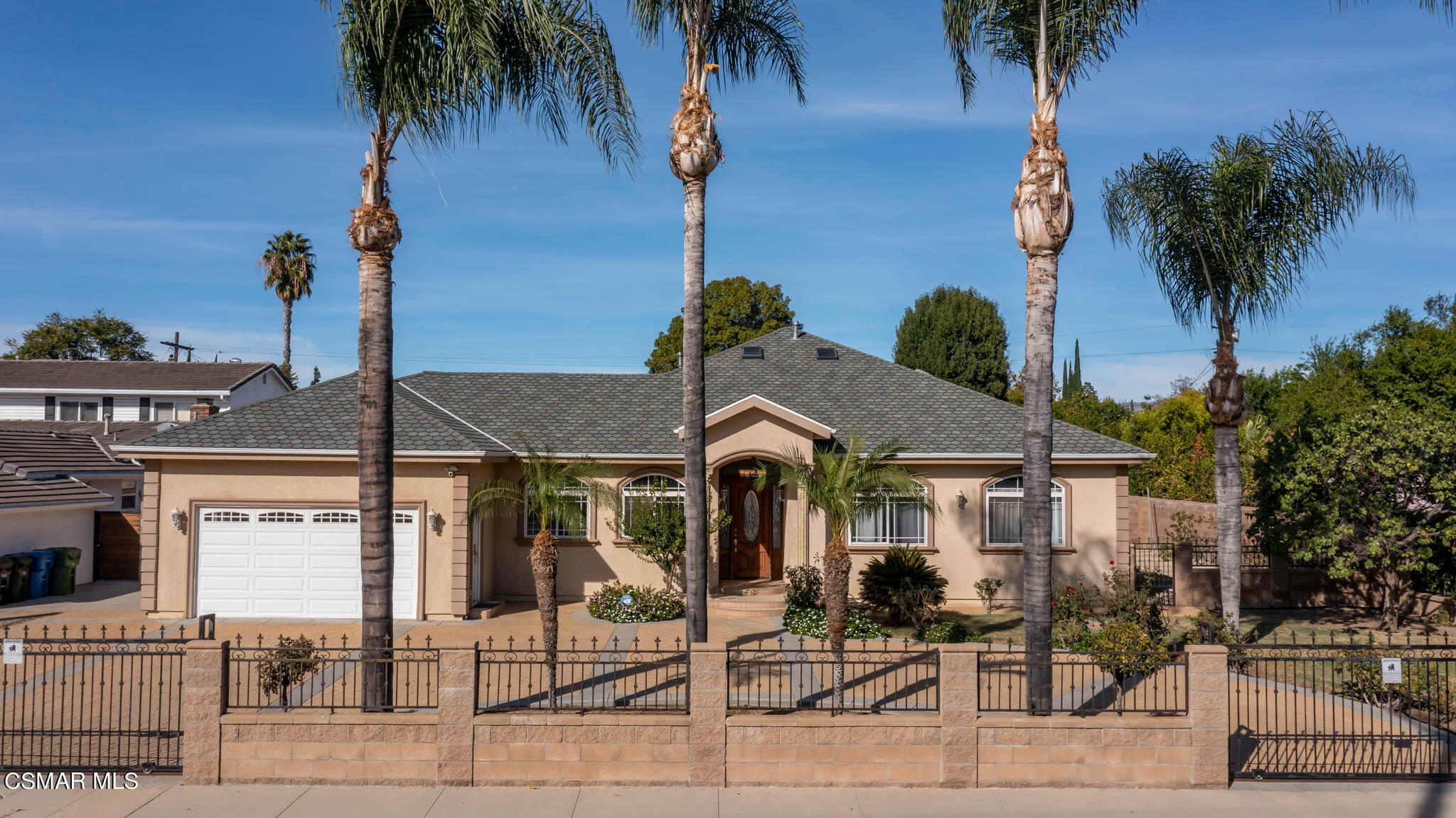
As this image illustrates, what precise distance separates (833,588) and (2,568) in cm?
1786

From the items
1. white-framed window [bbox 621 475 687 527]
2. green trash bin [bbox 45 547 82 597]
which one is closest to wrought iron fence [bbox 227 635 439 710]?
white-framed window [bbox 621 475 687 527]

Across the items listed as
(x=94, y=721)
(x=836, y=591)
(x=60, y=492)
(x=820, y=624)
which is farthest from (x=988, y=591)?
(x=60, y=492)

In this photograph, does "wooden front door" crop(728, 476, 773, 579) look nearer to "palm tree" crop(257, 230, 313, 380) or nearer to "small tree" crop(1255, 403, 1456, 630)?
"small tree" crop(1255, 403, 1456, 630)

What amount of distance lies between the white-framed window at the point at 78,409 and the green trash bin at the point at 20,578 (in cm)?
2358

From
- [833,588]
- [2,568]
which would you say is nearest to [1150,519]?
[833,588]

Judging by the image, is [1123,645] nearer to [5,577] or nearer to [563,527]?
[563,527]

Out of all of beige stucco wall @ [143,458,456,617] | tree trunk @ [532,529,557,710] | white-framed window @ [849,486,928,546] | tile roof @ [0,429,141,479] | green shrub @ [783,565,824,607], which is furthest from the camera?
tile roof @ [0,429,141,479]

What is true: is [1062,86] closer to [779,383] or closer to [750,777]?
[750,777]

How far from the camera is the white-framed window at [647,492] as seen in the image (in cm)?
1873

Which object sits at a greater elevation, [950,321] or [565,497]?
[950,321]

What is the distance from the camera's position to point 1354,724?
10547 mm

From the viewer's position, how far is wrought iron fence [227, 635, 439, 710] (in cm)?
906

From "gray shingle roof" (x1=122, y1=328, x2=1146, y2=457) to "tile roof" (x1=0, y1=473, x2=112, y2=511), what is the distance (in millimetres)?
5276

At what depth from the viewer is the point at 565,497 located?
12.8 meters
